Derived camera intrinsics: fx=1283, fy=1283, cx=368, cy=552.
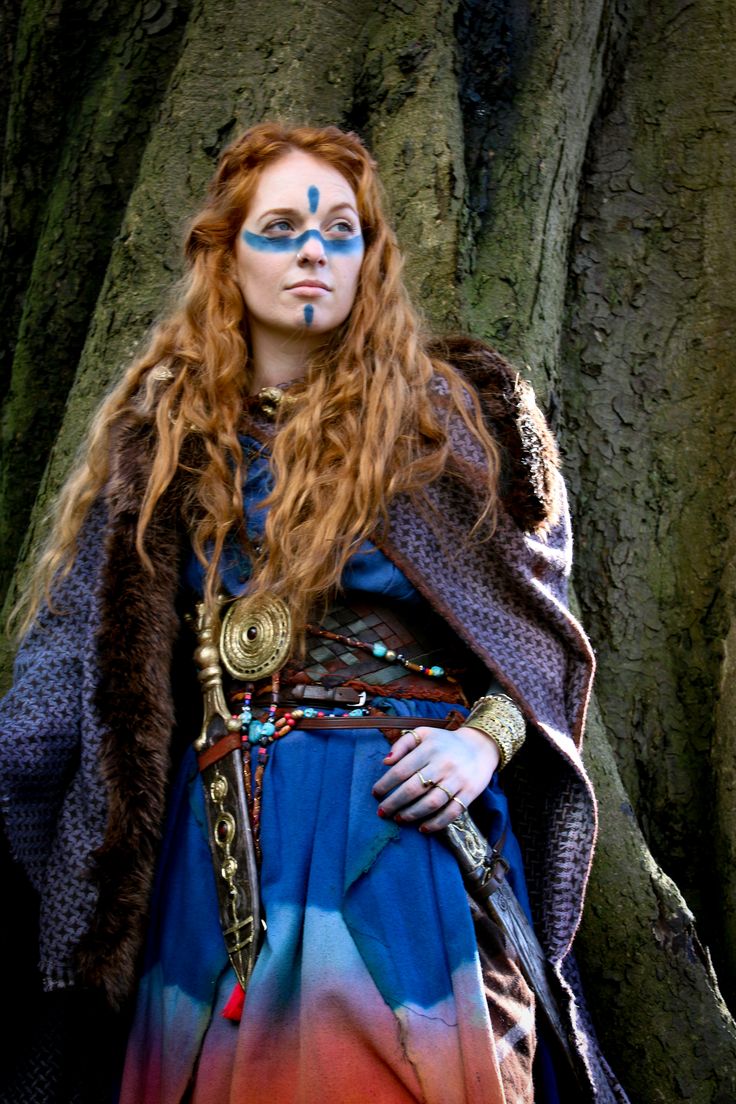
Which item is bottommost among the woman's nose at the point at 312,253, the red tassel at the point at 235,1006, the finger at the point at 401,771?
the red tassel at the point at 235,1006

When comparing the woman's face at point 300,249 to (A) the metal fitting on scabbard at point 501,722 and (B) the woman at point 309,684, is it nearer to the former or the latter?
(B) the woman at point 309,684

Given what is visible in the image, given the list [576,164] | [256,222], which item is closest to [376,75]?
[576,164]

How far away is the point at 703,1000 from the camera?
259 centimetres

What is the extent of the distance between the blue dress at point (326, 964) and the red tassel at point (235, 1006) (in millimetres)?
12

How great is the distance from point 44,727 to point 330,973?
2.10ft

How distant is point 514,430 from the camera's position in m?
2.38

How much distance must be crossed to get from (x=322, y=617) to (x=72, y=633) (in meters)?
0.44

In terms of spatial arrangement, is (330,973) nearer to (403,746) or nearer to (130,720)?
(403,746)

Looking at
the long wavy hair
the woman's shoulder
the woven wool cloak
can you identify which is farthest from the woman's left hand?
A: the woman's shoulder

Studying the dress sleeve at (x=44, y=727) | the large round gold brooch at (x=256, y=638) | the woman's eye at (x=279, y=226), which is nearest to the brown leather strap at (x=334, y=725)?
the large round gold brooch at (x=256, y=638)

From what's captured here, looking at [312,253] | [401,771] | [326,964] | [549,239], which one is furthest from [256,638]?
[549,239]

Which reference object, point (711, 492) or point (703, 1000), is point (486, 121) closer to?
point (711, 492)

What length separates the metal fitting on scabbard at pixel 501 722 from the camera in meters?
2.18

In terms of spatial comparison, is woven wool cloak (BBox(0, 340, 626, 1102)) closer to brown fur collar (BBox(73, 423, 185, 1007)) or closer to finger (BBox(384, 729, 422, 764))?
brown fur collar (BBox(73, 423, 185, 1007))
